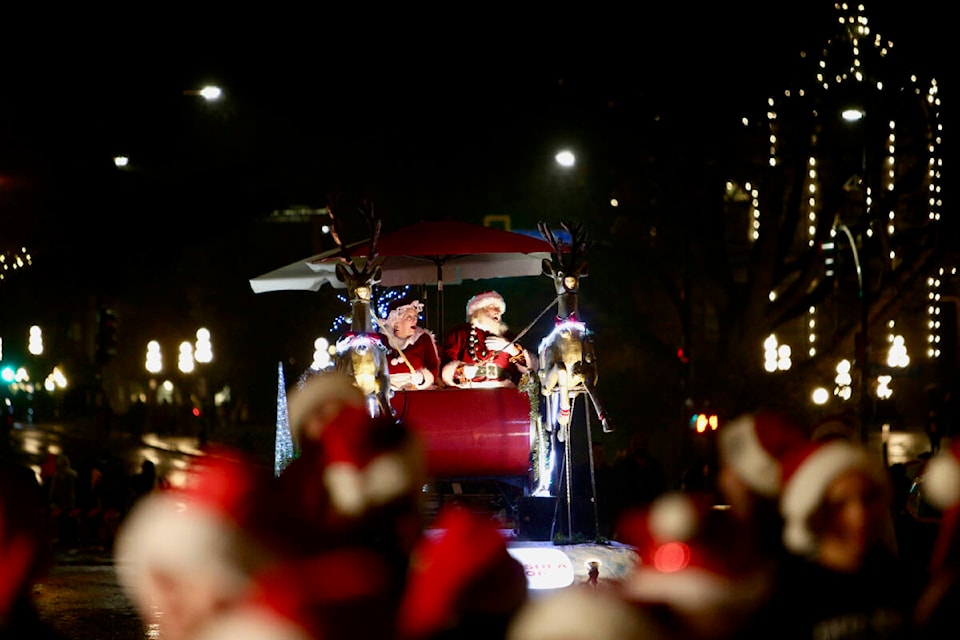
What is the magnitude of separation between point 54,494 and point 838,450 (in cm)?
1817

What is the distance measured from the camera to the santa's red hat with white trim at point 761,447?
5535 mm

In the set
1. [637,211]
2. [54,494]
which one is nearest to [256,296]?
[637,211]

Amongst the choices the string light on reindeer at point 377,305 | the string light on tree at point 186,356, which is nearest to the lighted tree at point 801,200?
the string light on reindeer at point 377,305

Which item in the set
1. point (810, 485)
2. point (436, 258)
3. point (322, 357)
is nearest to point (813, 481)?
point (810, 485)

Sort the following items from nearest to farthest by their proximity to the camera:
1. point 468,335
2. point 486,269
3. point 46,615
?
point 468,335 < point 46,615 < point 486,269

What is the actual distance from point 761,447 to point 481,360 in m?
7.15

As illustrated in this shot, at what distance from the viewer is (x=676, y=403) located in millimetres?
36594

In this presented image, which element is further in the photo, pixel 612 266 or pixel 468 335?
pixel 612 266

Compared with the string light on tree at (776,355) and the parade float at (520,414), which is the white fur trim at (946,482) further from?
the string light on tree at (776,355)

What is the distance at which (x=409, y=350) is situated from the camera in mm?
13062

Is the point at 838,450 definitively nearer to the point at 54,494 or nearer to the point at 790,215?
the point at 54,494

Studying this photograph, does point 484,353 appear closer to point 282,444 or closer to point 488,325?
point 488,325

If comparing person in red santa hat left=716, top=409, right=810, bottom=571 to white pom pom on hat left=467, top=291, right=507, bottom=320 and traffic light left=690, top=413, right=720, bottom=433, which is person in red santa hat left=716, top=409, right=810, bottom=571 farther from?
traffic light left=690, top=413, right=720, bottom=433

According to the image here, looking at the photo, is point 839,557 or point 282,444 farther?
point 282,444
